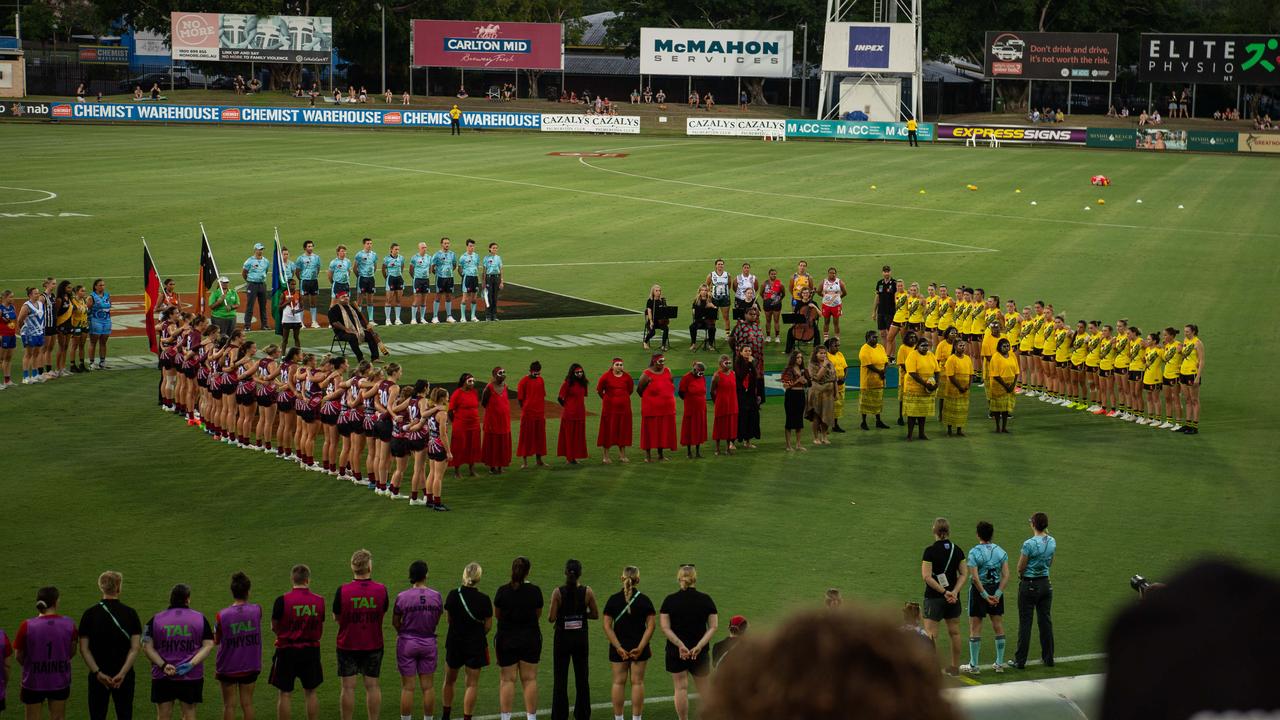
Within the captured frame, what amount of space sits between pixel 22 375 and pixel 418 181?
2839 cm

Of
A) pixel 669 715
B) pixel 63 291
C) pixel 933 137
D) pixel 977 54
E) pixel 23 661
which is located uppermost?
pixel 977 54

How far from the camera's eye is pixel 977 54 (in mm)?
96750

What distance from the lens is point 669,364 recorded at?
99.6 ft

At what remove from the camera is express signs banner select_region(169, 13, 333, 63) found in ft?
277

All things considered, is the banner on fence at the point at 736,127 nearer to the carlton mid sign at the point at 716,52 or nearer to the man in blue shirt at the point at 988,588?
the carlton mid sign at the point at 716,52

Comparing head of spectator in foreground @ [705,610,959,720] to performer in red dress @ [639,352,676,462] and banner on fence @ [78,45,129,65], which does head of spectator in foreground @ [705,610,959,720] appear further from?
banner on fence @ [78,45,129,65]

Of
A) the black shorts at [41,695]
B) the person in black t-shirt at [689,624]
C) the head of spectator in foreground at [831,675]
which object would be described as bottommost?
the black shorts at [41,695]

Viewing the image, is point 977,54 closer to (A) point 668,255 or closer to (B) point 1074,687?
(A) point 668,255

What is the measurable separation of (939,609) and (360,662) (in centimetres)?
578

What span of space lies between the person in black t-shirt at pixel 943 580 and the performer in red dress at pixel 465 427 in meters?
9.13

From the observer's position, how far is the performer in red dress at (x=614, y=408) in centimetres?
2247

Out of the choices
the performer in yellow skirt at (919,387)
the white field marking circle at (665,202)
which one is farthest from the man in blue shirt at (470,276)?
the white field marking circle at (665,202)

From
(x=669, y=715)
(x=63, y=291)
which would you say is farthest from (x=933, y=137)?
(x=669, y=715)

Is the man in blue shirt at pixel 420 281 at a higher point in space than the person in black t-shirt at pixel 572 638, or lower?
higher
